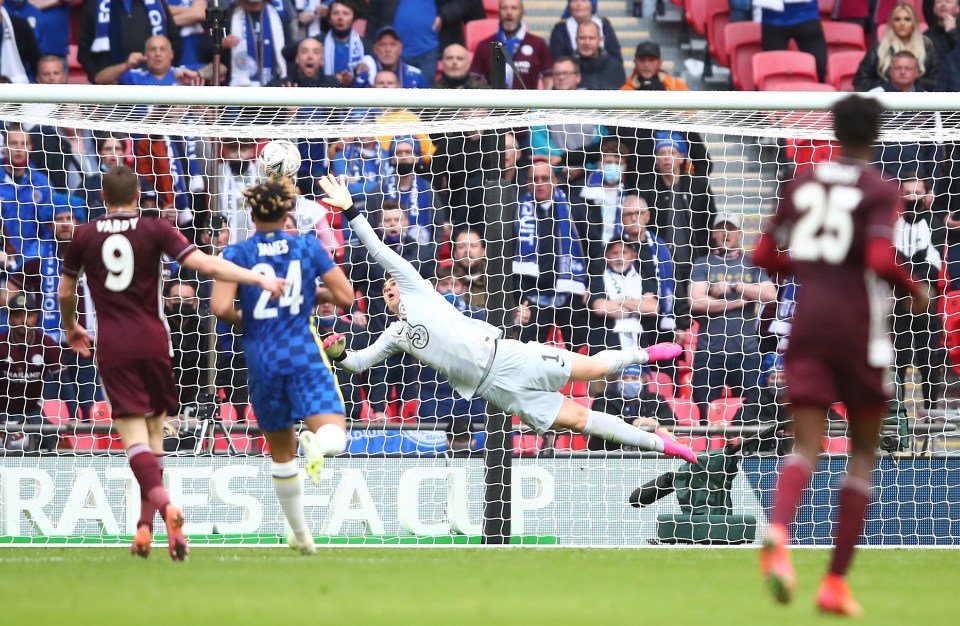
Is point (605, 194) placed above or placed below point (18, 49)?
below

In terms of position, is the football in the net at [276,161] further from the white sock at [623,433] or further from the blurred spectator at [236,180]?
the white sock at [623,433]

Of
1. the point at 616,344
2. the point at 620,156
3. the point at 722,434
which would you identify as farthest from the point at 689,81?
the point at 722,434

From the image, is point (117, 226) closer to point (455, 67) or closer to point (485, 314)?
point (485, 314)

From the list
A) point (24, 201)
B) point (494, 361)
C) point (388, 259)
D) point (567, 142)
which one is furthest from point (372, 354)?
point (567, 142)

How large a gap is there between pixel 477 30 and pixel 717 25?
2.62 m

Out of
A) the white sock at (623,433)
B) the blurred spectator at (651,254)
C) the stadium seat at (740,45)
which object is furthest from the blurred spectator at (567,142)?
the white sock at (623,433)

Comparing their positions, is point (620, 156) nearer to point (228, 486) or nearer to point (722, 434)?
point (722, 434)

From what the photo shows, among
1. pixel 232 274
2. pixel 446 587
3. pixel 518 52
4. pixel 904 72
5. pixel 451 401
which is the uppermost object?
pixel 518 52

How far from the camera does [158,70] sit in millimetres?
12203

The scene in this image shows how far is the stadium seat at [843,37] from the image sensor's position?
1409 cm

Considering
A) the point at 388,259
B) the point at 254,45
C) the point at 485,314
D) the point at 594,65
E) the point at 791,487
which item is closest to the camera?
the point at 791,487

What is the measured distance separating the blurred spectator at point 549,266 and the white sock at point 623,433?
1.63 m

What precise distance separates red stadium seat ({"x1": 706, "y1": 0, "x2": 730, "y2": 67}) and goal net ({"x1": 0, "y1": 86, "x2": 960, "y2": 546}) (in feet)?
10.4

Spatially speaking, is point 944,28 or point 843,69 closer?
point 944,28
